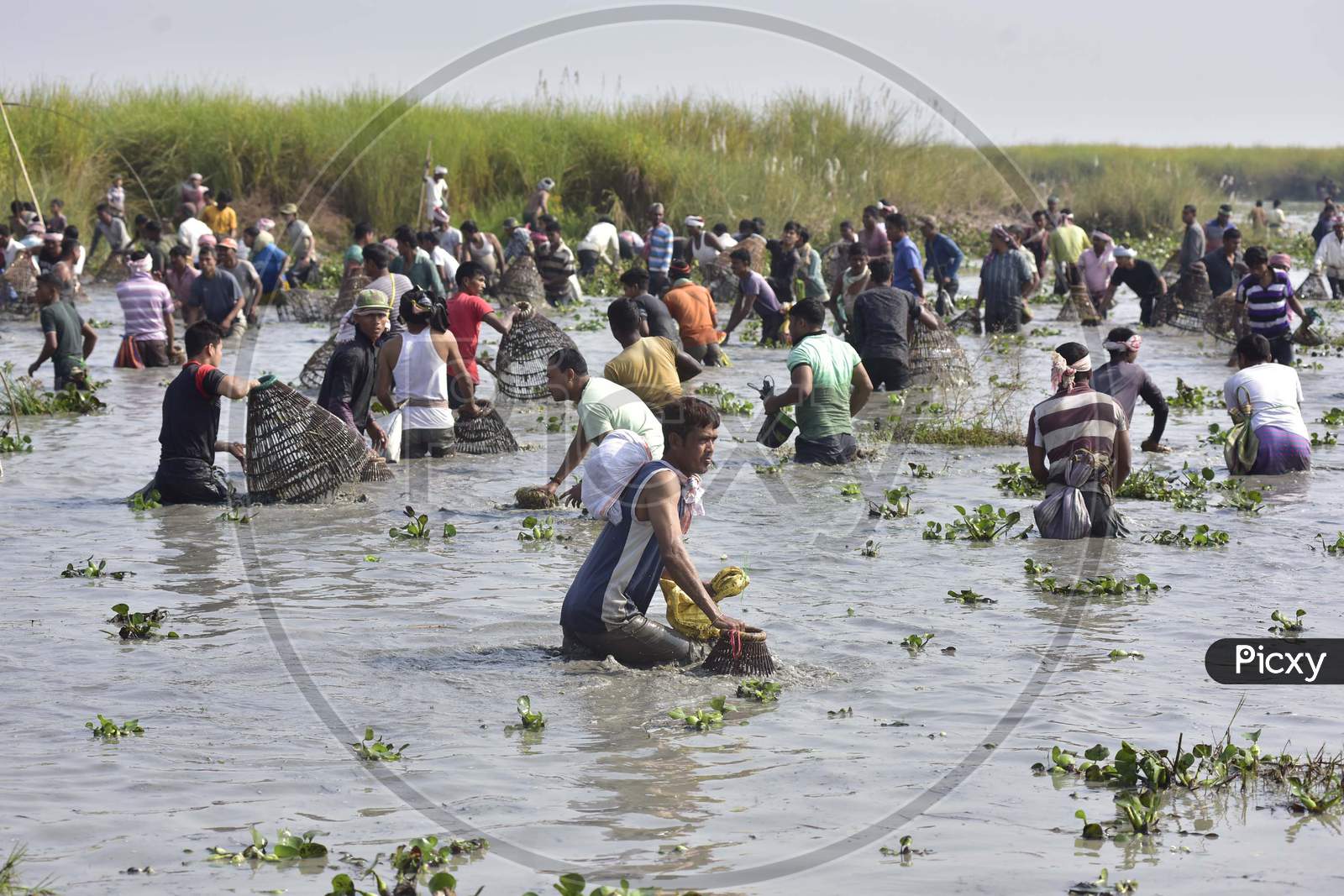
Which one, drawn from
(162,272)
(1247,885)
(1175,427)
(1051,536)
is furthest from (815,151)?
(1247,885)

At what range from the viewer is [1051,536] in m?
10.2

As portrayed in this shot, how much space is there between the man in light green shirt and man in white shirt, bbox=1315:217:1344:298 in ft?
66.5

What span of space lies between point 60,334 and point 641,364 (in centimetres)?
747

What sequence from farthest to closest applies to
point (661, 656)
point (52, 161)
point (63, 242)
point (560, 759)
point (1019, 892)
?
1. point (52, 161)
2. point (63, 242)
3. point (661, 656)
4. point (560, 759)
5. point (1019, 892)

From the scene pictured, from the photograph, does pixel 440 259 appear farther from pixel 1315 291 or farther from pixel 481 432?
pixel 1315 291

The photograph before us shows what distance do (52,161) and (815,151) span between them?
709 inches

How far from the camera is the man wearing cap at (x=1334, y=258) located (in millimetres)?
26188

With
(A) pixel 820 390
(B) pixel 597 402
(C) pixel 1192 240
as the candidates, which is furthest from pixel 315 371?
(C) pixel 1192 240

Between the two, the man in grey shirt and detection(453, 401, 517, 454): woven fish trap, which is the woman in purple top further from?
the man in grey shirt

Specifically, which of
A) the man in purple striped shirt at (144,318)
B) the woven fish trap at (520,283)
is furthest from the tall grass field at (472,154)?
the man in purple striped shirt at (144,318)

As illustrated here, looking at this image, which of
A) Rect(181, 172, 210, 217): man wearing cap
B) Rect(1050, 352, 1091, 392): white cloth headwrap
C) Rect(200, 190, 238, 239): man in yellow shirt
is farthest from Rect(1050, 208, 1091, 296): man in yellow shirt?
Rect(1050, 352, 1091, 392): white cloth headwrap

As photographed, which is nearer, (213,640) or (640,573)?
(640,573)

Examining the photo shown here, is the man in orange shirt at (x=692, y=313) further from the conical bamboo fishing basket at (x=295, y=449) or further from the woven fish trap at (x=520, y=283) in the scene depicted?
the woven fish trap at (x=520, y=283)

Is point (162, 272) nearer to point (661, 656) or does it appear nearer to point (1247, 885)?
point (661, 656)
